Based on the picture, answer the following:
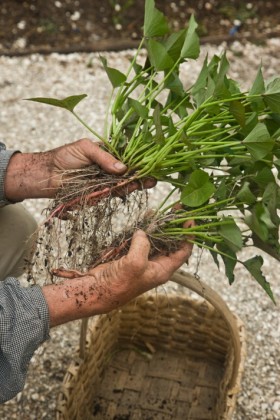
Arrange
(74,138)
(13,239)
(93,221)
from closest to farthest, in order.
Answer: (93,221) < (13,239) < (74,138)

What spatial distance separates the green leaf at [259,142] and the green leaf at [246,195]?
0.19ft

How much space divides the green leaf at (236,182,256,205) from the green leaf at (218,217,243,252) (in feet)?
0.15

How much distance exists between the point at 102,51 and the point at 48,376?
1.66 m

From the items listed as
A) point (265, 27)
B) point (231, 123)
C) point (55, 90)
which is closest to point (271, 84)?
point (231, 123)

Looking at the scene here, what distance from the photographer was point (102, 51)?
9.23 ft

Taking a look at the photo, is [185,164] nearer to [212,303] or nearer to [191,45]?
[191,45]

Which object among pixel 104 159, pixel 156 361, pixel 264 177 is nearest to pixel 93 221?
pixel 104 159

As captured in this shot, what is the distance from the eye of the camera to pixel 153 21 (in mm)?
1162

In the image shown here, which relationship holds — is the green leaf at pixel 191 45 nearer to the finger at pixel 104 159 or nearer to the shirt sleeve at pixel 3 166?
the finger at pixel 104 159

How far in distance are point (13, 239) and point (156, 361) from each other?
562 mm

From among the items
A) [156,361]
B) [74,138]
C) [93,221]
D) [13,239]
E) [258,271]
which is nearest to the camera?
[258,271]

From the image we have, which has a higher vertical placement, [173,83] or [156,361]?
[173,83]

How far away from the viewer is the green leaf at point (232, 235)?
42.7 inches

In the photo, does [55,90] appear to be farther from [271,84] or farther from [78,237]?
[271,84]
